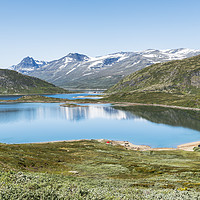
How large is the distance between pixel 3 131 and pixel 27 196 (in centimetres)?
14402

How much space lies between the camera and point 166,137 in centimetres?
14138

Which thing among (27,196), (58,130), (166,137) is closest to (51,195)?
(27,196)

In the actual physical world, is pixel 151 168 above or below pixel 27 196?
below

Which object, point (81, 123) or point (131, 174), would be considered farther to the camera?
point (81, 123)

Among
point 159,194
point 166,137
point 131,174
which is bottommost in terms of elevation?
point 166,137

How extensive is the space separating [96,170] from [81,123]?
449 ft

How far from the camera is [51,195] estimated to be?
27828 mm

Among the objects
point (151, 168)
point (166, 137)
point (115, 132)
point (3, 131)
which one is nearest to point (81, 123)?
point (115, 132)

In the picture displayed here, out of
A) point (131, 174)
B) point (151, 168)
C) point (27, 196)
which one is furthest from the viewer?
point (151, 168)

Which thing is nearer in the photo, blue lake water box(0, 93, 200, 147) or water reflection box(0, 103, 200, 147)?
blue lake water box(0, 93, 200, 147)

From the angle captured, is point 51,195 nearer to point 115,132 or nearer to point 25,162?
point 25,162

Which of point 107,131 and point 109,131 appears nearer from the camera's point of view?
point 107,131

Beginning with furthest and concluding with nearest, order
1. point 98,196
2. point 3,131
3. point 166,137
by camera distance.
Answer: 1. point 3,131
2. point 166,137
3. point 98,196

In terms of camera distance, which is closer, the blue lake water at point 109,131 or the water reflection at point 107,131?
the blue lake water at point 109,131
